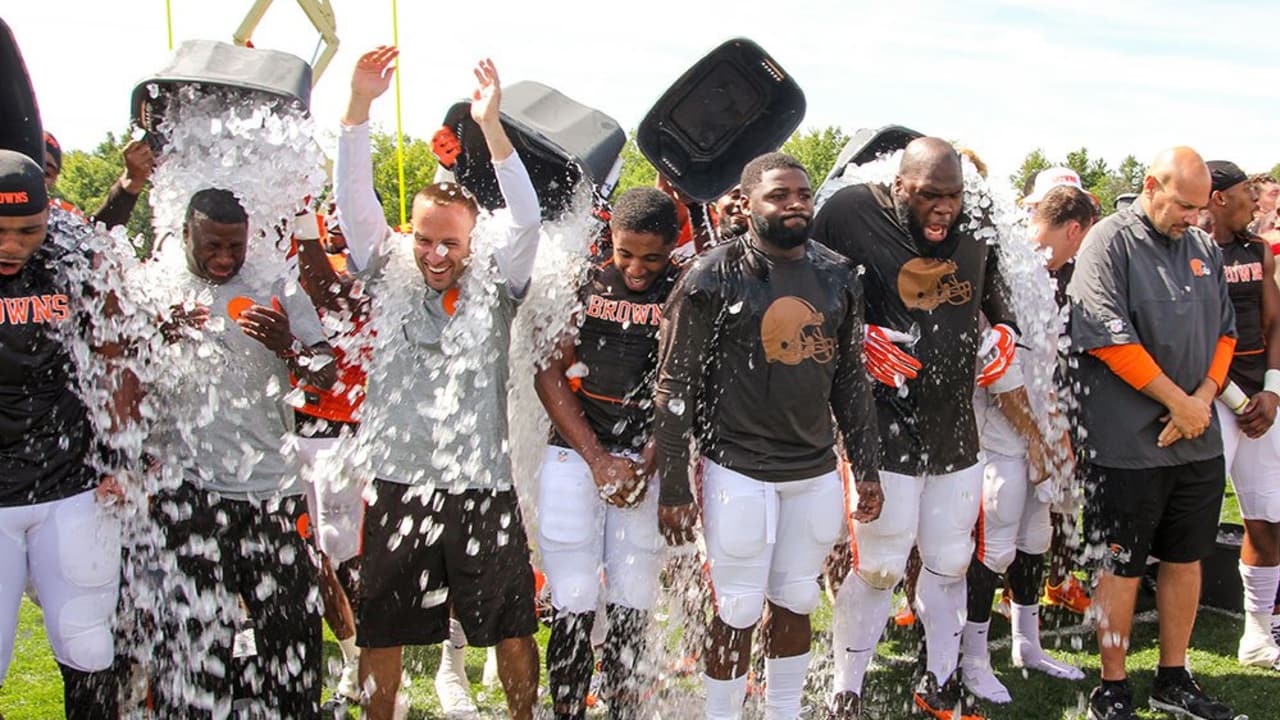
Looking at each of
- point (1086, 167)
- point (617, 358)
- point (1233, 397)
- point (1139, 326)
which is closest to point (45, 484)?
point (617, 358)

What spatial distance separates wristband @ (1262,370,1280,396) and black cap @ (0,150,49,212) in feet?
18.0

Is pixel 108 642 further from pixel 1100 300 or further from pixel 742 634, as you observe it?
pixel 1100 300

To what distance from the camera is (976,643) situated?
515cm

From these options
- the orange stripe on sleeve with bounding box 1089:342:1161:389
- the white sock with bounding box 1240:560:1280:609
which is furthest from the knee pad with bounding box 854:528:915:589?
the white sock with bounding box 1240:560:1280:609

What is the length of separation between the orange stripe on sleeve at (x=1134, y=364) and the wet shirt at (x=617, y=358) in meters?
1.97

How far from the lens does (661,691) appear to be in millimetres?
4812

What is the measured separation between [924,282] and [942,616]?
1.42 m

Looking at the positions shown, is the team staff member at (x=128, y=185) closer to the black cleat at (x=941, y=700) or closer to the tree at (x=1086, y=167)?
the black cleat at (x=941, y=700)

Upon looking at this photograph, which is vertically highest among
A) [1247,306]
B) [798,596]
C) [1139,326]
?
[1247,306]

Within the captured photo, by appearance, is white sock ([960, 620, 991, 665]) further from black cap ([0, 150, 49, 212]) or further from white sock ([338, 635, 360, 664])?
black cap ([0, 150, 49, 212])

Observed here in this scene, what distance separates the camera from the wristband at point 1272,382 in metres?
5.54

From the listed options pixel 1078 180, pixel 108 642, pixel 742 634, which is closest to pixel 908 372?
pixel 742 634

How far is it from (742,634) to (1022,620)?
2.11m

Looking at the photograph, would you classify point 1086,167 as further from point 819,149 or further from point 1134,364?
point 1134,364
